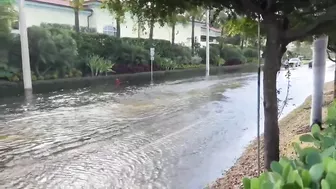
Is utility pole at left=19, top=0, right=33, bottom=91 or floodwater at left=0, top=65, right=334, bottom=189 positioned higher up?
utility pole at left=19, top=0, right=33, bottom=91

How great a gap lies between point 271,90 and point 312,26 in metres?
0.84

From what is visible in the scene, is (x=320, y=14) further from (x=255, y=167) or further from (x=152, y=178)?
(x=152, y=178)

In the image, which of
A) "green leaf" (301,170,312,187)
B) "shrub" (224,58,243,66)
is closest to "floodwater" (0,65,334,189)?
"green leaf" (301,170,312,187)

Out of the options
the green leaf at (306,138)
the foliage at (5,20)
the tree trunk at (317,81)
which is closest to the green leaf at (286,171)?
the green leaf at (306,138)

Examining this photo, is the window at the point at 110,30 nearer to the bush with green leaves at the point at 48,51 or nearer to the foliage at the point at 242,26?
the bush with green leaves at the point at 48,51

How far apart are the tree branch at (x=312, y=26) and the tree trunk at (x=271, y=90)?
0.16 m

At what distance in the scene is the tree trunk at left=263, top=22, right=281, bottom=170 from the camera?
4238 millimetres

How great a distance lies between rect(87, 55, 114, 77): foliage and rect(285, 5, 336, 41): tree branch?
22.4m

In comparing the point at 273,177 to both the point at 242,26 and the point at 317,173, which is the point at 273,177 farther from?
the point at 242,26

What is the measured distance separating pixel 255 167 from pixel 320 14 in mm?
2707

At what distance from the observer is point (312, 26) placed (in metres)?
3.92

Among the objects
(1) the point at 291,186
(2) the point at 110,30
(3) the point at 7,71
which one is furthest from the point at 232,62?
(1) the point at 291,186

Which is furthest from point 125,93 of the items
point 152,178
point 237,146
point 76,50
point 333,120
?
point 333,120

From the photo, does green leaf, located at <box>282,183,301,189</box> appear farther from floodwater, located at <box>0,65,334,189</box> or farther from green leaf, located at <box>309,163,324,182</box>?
Result: floodwater, located at <box>0,65,334,189</box>
